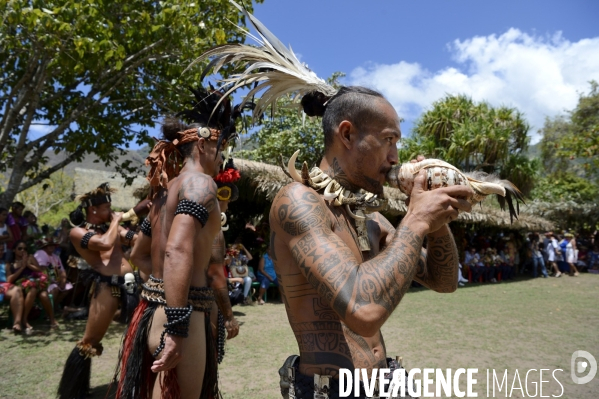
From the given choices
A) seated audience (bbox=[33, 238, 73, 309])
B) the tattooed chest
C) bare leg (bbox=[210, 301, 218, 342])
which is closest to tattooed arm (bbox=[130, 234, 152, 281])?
bare leg (bbox=[210, 301, 218, 342])

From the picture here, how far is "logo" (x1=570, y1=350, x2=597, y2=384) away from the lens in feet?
18.7

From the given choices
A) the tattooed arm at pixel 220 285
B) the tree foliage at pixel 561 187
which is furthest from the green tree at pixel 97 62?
the tree foliage at pixel 561 187

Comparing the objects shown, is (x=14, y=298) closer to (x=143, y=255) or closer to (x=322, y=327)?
(x=143, y=255)

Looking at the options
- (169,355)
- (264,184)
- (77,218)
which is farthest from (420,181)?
(264,184)

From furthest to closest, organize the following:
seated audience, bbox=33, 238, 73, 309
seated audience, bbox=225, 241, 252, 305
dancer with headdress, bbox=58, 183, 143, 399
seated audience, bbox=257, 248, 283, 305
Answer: seated audience, bbox=257, 248, 283, 305 → seated audience, bbox=225, 241, 252, 305 → seated audience, bbox=33, 238, 73, 309 → dancer with headdress, bbox=58, 183, 143, 399

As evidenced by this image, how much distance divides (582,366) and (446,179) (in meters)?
6.03

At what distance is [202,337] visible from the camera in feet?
9.10

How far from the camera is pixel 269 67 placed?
2.17 meters

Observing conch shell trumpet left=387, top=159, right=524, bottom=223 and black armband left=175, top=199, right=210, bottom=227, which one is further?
black armband left=175, top=199, right=210, bottom=227

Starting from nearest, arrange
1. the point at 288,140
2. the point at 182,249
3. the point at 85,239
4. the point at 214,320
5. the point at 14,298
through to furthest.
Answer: the point at 182,249 < the point at 214,320 < the point at 85,239 < the point at 14,298 < the point at 288,140

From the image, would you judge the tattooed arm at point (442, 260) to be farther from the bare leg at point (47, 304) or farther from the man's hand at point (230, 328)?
the bare leg at point (47, 304)

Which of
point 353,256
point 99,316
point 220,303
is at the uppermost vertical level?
point 353,256

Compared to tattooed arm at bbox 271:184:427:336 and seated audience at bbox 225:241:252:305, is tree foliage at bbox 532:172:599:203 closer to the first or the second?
seated audience at bbox 225:241:252:305

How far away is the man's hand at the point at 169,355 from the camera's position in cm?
244
